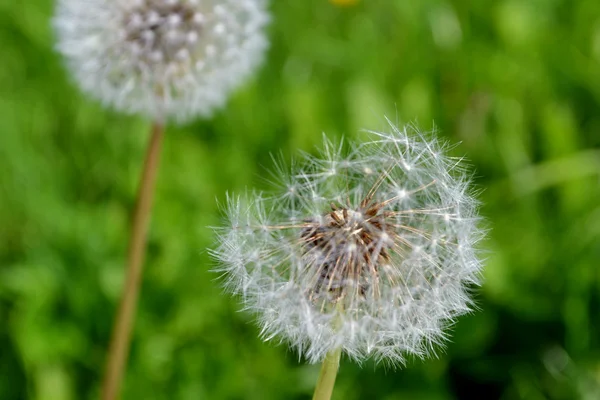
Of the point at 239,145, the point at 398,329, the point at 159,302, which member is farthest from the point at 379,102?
the point at 398,329

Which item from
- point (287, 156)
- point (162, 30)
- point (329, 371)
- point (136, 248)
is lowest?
point (287, 156)

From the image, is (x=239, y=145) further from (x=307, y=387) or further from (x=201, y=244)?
(x=307, y=387)

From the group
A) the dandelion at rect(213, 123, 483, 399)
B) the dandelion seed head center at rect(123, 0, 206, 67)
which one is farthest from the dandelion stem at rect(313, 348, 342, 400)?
the dandelion seed head center at rect(123, 0, 206, 67)

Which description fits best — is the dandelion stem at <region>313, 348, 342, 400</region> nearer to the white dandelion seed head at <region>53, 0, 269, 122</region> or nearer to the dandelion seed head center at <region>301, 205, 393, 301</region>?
the dandelion seed head center at <region>301, 205, 393, 301</region>

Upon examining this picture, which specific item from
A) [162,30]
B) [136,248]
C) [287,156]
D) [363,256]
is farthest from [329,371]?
[287,156]

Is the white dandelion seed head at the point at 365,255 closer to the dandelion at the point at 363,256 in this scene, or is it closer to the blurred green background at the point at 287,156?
the dandelion at the point at 363,256

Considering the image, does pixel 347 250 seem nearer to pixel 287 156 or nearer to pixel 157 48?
pixel 157 48
